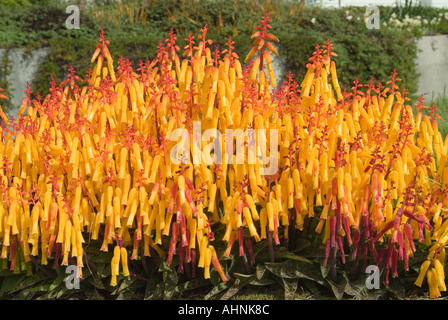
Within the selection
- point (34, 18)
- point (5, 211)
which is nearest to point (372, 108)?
point (5, 211)

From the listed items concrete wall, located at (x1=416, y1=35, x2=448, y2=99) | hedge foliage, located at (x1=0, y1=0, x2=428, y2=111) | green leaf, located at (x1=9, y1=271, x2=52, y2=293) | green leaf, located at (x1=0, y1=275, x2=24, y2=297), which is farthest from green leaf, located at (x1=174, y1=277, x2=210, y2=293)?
concrete wall, located at (x1=416, y1=35, x2=448, y2=99)

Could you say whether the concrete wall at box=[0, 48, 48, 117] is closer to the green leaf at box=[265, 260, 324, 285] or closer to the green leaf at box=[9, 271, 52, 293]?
the green leaf at box=[9, 271, 52, 293]

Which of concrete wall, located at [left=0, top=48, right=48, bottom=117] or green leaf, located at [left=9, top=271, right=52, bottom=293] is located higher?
concrete wall, located at [left=0, top=48, right=48, bottom=117]

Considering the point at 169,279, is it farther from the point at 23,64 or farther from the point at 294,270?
the point at 23,64

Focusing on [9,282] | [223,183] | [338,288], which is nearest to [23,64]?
[9,282]

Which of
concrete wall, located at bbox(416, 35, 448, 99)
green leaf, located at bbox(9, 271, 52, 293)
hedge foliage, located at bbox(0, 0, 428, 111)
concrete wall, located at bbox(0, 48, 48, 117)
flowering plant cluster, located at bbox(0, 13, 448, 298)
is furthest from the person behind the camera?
concrete wall, located at bbox(416, 35, 448, 99)

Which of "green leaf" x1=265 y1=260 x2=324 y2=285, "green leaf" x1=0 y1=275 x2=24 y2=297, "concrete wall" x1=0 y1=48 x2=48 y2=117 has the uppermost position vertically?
"concrete wall" x1=0 y1=48 x2=48 y2=117

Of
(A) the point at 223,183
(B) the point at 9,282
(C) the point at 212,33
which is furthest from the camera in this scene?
(C) the point at 212,33

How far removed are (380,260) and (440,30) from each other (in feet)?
26.0

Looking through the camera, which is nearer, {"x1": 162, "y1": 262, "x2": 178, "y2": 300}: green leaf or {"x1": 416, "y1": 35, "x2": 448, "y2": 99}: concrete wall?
{"x1": 162, "y1": 262, "x2": 178, "y2": 300}: green leaf

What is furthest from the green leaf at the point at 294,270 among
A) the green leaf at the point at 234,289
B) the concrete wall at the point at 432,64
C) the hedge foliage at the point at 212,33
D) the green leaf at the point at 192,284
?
the concrete wall at the point at 432,64

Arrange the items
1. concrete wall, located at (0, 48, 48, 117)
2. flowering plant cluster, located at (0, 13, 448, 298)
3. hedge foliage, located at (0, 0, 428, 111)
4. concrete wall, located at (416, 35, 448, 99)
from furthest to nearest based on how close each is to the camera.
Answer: concrete wall, located at (416, 35, 448, 99), concrete wall, located at (0, 48, 48, 117), hedge foliage, located at (0, 0, 428, 111), flowering plant cluster, located at (0, 13, 448, 298)

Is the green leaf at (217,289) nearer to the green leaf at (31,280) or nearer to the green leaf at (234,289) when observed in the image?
the green leaf at (234,289)

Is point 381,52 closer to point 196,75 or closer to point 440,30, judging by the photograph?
point 440,30
